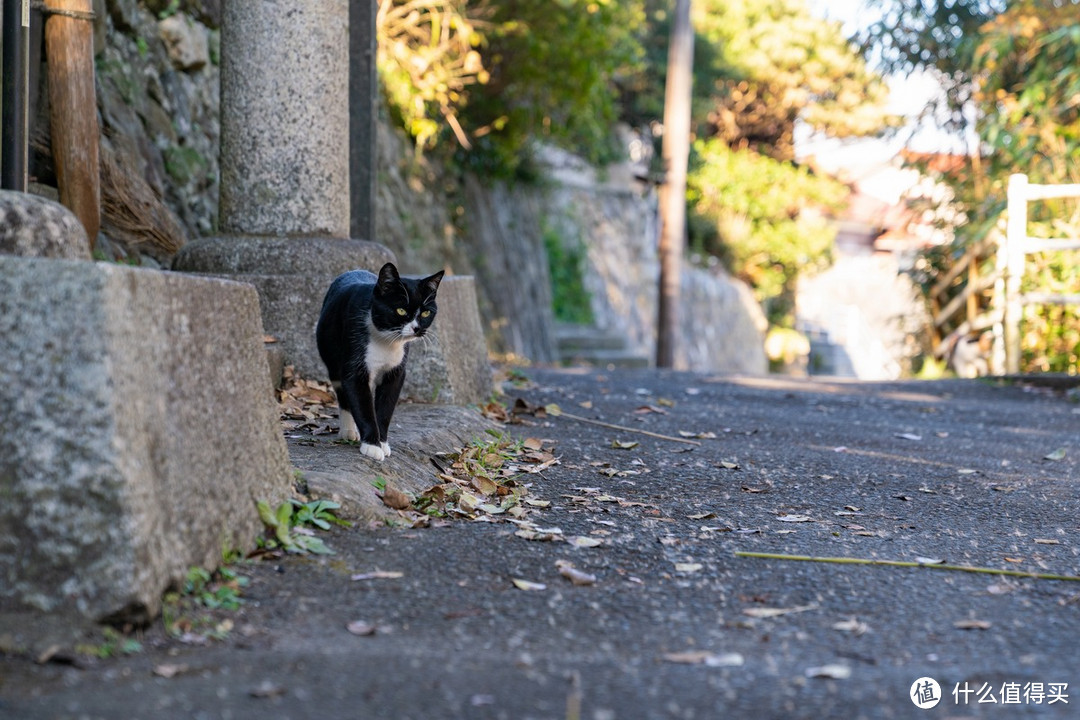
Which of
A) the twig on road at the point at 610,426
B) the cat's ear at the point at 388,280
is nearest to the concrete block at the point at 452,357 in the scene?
the twig on road at the point at 610,426

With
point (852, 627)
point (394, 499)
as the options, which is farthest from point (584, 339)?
point (852, 627)

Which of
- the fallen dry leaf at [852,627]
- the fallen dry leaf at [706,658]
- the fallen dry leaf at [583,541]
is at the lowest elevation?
the fallen dry leaf at [706,658]

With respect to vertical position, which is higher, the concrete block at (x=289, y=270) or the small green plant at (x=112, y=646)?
the concrete block at (x=289, y=270)

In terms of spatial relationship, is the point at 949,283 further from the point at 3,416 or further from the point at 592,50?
the point at 3,416

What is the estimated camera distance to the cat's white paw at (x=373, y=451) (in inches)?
125

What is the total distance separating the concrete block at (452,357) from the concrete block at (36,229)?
1.88 metres

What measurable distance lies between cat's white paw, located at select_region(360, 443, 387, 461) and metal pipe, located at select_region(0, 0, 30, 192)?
1476 mm

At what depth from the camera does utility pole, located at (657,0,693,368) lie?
1207cm

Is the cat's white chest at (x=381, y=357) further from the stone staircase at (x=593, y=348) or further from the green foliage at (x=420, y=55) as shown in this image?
the stone staircase at (x=593, y=348)

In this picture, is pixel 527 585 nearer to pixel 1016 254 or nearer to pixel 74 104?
pixel 74 104

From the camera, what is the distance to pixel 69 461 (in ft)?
6.34

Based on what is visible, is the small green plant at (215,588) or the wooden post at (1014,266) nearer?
the small green plant at (215,588)

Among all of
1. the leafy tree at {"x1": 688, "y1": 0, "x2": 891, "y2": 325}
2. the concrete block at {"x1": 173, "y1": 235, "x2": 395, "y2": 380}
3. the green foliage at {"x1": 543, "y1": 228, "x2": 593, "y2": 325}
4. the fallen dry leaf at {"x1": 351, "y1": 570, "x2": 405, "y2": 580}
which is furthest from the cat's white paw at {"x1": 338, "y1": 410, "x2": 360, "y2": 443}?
the leafy tree at {"x1": 688, "y1": 0, "x2": 891, "y2": 325}

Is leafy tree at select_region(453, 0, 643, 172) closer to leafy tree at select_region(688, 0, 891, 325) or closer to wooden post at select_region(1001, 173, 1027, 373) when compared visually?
wooden post at select_region(1001, 173, 1027, 373)
